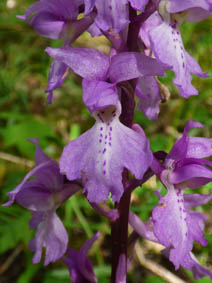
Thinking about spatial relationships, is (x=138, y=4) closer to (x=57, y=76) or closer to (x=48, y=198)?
(x=57, y=76)

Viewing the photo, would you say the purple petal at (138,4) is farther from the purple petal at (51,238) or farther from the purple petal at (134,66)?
the purple petal at (51,238)

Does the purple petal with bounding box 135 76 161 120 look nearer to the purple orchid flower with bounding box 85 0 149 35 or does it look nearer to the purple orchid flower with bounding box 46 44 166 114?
the purple orchid flower with bounding box 46 44 166 114

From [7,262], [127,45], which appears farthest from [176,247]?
[7,262]

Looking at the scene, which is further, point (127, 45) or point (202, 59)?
point (202, 59)

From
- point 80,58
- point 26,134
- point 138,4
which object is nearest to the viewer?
point 138,4

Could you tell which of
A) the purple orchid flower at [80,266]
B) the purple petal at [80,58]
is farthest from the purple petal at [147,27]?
the purple orchid flower at [80,266]

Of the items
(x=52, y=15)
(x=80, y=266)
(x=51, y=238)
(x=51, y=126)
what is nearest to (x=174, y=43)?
(x=52, y=15)

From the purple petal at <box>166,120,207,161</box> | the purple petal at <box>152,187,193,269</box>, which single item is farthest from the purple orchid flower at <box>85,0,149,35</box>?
the purple petal at <box>152,187,193,269</box>

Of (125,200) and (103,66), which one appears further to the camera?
(125,200)

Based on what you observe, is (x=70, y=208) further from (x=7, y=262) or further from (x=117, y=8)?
(x=117, y=8)
